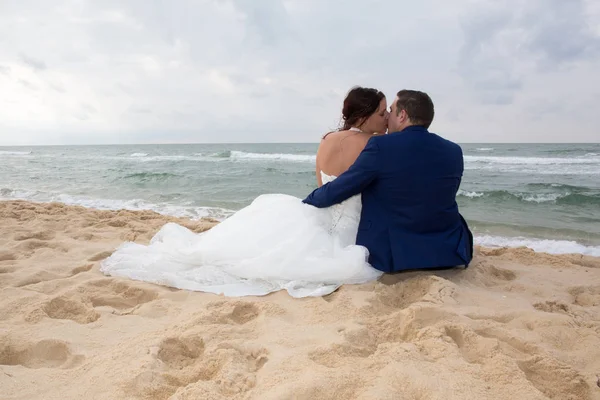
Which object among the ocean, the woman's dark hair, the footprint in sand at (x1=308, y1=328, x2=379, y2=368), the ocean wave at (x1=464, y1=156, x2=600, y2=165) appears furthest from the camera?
the ocean wave at (x1=464, y1=156, x2=600, y2=165)

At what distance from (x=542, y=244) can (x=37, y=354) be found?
246 inches

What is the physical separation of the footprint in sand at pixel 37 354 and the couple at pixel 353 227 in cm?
100

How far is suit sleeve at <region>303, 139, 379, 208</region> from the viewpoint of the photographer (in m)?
2.98

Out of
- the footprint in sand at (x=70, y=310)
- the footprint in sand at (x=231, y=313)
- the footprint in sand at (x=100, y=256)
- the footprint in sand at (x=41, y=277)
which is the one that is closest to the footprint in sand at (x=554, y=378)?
the footprint in sand at (x=231, y=313)

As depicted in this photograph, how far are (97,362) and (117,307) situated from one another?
90 centimetres

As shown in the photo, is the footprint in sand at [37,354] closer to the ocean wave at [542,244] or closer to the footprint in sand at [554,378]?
the footprint in sand at [554,378]

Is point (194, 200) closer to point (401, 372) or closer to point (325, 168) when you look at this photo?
point (325, 168)

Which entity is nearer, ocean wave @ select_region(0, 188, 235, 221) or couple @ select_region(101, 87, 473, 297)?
couple @ select_region(101, 87, 473, 297)

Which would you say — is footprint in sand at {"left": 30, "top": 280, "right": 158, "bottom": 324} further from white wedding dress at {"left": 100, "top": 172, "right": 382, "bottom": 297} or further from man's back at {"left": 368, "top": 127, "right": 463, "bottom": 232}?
man's back at {"left": 368, "top": 127, "right": 463, "bottom": 232}

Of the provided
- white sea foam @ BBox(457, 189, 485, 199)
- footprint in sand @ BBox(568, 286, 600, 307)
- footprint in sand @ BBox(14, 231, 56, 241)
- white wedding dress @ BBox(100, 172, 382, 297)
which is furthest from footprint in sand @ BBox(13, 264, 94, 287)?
white sea foam @ BBox(457, 189, 485, 199)

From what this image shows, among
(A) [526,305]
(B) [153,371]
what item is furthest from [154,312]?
(A) [526,305]

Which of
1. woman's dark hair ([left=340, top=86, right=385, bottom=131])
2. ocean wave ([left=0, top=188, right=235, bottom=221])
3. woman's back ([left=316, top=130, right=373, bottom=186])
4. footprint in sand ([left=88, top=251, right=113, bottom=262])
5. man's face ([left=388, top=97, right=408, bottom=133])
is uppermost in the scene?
woman's dark hair ([left=340, top=86, right=385, bottom=131])

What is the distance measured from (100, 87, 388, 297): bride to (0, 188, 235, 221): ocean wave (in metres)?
4.21

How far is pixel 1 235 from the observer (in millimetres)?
4684
